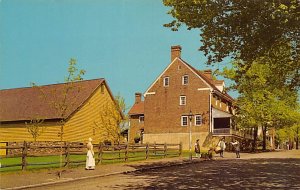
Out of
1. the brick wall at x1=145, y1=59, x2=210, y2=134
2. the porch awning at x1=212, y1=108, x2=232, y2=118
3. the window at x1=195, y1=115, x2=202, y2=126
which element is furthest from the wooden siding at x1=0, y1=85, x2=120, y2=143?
the porch awning at x1=212, y1=108, x2=232, y2=118

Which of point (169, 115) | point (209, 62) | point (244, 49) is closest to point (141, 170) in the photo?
point (209, 62)

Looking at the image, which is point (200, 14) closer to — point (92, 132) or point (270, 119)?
point (92, 132)

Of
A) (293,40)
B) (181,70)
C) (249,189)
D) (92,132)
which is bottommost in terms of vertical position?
(249,189)

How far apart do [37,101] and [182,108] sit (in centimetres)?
2051

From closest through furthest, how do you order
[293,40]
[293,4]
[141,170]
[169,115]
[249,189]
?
[293,4], [249,189], [293,40], [141,170], [169,115]

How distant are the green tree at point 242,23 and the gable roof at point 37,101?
91.3 ft

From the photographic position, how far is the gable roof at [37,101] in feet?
144

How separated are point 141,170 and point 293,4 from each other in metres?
12.8

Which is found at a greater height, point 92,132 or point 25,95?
point 25,95

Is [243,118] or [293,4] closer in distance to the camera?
[293,4]

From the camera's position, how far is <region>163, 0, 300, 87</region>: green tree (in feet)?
43.2

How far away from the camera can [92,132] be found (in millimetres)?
45312

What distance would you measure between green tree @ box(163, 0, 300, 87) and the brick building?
3823cm

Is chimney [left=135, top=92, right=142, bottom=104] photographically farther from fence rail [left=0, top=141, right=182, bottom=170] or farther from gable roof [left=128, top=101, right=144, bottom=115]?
fence rail [left=0, top=141, right=182, bottom=170]
